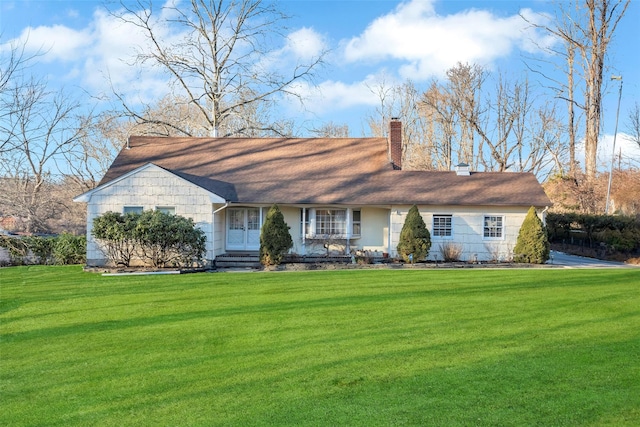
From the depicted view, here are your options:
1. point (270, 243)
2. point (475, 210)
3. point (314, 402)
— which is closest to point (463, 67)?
point (475, 210)

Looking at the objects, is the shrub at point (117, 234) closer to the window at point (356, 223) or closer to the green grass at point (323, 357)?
the green grass at point (323, 357)

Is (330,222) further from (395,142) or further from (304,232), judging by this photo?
(395,142)

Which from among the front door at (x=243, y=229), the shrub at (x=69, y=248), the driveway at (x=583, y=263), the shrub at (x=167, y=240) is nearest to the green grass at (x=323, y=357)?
the shrub at (x=167, y=240)

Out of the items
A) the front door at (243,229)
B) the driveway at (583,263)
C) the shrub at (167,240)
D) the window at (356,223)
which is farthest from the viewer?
the front door at (243,229)

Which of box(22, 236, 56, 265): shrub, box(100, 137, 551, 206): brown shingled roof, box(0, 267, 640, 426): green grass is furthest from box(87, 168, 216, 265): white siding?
box(0, 267, 640, 426): green grass

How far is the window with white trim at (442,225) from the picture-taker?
66.0 ft

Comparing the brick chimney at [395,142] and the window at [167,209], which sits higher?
the brick chimney at [395,142]

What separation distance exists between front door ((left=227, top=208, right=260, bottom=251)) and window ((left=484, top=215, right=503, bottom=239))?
9391 millimetres

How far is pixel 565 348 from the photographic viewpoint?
22.3ft

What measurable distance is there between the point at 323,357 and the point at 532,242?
1455cm

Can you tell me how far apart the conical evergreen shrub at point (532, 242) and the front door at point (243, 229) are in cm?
1046

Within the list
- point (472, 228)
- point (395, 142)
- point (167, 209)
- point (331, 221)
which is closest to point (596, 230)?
point (472, 228)

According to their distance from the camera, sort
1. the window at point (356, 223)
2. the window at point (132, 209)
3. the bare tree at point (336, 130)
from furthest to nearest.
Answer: the bare tree at point (336, 130) < the window at point (356, 223) < the window at point (132, 209)

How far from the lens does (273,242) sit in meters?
18.1
